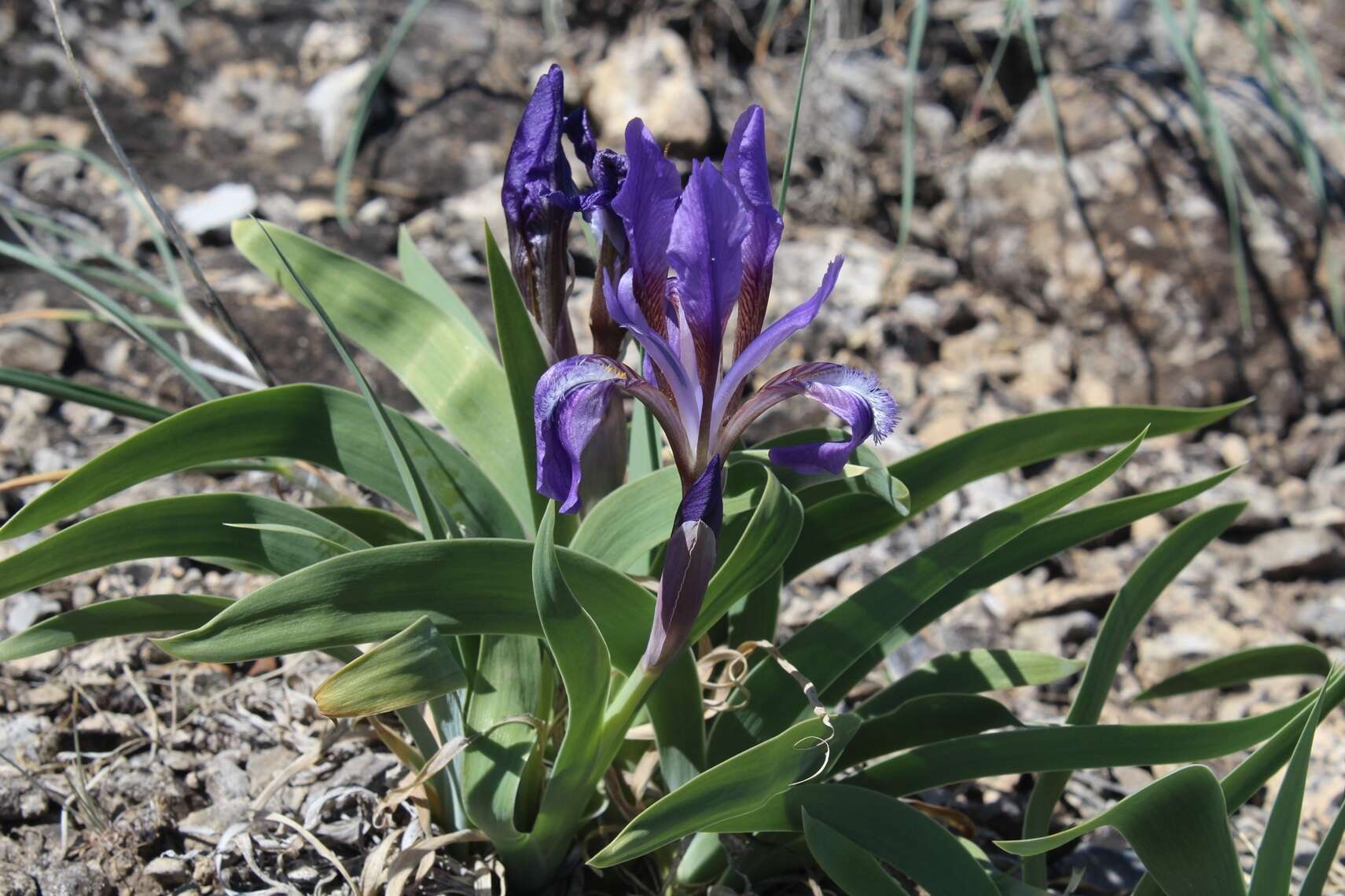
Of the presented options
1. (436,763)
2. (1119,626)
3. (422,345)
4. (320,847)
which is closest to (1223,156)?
(1119,626)

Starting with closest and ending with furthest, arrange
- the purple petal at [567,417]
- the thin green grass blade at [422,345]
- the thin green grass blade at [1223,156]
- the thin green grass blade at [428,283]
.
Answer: the purple petal at [567,417]
the thin green grass blade at [422,345]
the thin green grass blade at [428,283]
the thin green grass blade at [1223,156]

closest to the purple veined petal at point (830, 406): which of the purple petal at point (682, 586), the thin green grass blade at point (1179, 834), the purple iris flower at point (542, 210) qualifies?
the purple petal at point (682, 586)

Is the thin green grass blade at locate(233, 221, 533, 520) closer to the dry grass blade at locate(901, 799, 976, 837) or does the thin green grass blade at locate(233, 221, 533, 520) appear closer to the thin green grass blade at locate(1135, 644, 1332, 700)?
the dry grass blade at locate(901, 799, 976, 837)

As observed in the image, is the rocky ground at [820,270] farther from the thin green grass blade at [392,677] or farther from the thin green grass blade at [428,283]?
the thin green grass blade at [428,283]

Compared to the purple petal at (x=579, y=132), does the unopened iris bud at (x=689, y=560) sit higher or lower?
lower

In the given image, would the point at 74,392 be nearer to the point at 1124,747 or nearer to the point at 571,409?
the point at 571,409

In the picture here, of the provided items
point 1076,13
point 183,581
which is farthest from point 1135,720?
point 1076,13

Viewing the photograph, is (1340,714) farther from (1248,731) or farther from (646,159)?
(646,159)

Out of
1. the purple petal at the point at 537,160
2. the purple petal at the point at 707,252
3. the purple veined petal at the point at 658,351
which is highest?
the purple petal at the point at 537,160

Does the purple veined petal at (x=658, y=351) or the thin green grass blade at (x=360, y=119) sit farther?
the thin green grass blade at (x=360, y=119)
